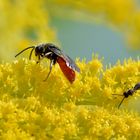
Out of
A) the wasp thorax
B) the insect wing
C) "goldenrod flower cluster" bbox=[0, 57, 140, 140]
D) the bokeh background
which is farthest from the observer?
the bokeh background

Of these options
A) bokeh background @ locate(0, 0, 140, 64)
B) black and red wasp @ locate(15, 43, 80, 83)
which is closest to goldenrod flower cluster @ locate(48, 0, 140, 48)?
bokeh background @ locate(0, 0, 140, 64)

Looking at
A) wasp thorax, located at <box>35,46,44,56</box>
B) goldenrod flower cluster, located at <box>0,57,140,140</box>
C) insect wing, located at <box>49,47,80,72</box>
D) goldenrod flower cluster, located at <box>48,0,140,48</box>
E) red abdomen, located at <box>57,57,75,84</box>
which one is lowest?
goldenrod flower cluster, located at <box>0,57,140,140</box>

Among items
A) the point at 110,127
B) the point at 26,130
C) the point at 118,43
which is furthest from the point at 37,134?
the point at 118,43

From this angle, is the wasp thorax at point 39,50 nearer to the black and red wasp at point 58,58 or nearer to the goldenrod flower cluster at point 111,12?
the black and red wasp at point 58,58

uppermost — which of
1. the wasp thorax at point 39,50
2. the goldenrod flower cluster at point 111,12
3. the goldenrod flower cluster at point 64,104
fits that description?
the goldenrod flower cluster at point 111,12

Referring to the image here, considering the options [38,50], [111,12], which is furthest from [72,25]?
[38,50]

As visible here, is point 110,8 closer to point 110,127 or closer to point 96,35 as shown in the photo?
point 96,35

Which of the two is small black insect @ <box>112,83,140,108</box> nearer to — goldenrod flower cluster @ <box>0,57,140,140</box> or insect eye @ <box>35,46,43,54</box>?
goldenrod flower cluster @ <box>0,57,140,140</box>

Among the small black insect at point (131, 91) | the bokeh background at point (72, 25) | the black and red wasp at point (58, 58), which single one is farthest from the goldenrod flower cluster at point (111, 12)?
the small black insect at point (131, 91)
